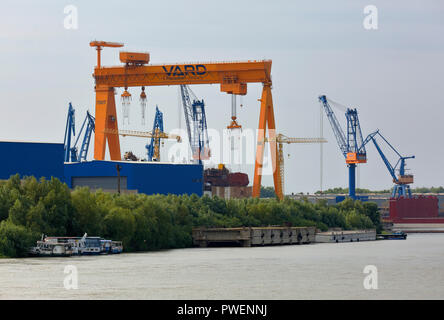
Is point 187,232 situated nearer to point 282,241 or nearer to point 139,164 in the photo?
point 282,241

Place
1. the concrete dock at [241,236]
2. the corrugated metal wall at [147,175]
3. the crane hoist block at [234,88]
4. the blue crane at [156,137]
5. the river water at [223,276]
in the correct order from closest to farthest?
the river water at [223,276] < the concrete dock at [241,236] < the crane hoist block at [234,88] < the corrugated metal wall at [147,175] < the blue crane at [156,137]

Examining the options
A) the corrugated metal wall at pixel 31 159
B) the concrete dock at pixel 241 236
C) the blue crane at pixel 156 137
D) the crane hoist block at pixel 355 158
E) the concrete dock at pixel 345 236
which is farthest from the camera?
the crane hoist block at pixel 355 158

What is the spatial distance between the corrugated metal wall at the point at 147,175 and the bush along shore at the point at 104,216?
362 inches

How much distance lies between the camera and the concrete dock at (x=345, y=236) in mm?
96000

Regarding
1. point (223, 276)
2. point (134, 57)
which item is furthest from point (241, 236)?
point (223, 276)

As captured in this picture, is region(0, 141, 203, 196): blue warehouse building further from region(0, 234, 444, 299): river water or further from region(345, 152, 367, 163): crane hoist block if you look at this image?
region(345, 152, 367, 163): crane hoist block

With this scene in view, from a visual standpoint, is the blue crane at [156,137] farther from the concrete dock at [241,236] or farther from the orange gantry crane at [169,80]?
the concrete dock at [241,236]

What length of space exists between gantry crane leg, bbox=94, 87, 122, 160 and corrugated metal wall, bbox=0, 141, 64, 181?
43.8 ft

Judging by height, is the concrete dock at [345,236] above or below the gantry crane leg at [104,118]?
below

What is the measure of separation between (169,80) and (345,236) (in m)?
22.7

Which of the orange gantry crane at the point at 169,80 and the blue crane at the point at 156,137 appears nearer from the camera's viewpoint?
the orange gantry crane at the point at 169,80

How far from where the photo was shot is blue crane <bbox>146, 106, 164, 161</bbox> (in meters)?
140

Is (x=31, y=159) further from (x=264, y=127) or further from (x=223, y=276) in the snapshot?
(x=223, y=276)

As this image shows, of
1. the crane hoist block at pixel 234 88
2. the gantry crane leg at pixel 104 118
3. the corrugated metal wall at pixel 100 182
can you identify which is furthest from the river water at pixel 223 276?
the gantry crane leg at pixel 104 118
